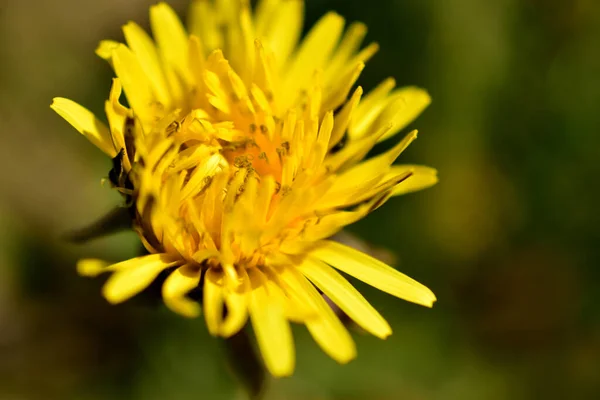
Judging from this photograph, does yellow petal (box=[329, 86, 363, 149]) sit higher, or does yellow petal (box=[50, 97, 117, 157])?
yellow petal (box=[329, 86, 363, 149])

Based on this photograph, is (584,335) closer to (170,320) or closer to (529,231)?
(529,231)

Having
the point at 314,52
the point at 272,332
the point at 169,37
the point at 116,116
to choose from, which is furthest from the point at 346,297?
the point at 169,37

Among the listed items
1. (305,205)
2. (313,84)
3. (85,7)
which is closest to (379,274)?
(305,205)

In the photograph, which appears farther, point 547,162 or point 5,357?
point 547,162

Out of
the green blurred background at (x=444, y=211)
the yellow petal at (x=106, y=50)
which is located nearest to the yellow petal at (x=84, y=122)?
the yellow petal at (x=106, y=50)

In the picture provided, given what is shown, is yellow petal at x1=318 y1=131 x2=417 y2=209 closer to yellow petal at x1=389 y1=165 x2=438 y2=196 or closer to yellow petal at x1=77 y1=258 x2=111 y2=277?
yellow petal at x1=389 y1=165 x2=438 y2=196

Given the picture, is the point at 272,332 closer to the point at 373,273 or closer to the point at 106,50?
the point at 373,273

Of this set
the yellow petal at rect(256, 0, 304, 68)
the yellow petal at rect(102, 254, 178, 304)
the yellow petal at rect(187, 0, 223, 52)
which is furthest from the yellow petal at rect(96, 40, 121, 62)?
the yellow petal at rect(102, 254, 178, 304)
